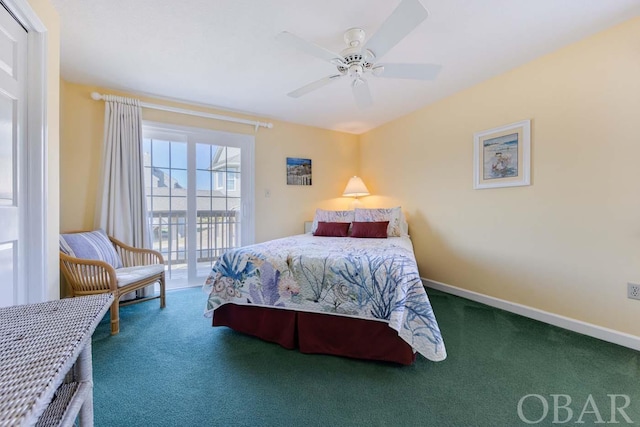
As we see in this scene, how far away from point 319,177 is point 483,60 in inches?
99.3

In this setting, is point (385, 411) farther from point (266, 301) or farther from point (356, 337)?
point (266, 301)

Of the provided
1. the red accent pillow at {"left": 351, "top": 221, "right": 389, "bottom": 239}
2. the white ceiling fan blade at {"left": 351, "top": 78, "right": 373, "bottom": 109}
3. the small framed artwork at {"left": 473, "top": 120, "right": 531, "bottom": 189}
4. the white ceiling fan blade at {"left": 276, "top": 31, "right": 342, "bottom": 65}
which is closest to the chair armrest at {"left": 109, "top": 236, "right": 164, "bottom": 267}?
the red accent pillow at {"left": 351, "top": 221, "right": 389, "bottom": 239}

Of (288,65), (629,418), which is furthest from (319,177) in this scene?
(629,418)

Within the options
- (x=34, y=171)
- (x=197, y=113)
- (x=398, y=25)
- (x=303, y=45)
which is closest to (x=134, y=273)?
(x=34, y=171)

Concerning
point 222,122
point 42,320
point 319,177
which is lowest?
point 42,320

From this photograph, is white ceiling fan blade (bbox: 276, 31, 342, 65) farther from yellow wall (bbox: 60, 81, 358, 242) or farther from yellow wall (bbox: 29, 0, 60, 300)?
yellow wall (bbox: 60, 81, 358, 242)

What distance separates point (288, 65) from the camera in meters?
2.45

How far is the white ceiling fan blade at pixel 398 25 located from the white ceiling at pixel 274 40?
0.25 metres

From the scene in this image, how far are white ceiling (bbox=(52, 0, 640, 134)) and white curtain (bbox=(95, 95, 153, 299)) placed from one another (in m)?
0.31

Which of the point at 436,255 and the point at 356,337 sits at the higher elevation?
the point at 436,255

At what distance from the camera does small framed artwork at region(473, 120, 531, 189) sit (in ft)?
8.11

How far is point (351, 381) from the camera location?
160 centimetres

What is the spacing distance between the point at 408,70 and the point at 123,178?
3.01 metres

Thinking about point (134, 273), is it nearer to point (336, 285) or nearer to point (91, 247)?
point (91, 247)
